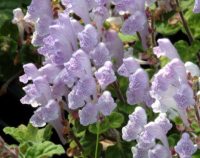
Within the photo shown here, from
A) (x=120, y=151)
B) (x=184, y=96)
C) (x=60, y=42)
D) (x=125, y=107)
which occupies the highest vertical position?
(x=60, y=42)

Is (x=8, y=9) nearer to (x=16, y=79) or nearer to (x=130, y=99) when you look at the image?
(x=16, y=79)

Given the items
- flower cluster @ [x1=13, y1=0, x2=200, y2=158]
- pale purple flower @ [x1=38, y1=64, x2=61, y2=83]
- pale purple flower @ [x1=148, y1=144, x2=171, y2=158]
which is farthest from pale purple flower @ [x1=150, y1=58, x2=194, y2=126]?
pale purple flower @ [x1=38, y1=64, x2=61, y2=83]

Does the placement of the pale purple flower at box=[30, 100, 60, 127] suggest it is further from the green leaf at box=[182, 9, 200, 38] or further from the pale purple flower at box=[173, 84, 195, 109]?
the green leaf at box=[182, 9, 200, 38]

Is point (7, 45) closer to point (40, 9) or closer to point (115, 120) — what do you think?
point (40, 9)

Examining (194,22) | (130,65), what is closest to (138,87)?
(130,65)

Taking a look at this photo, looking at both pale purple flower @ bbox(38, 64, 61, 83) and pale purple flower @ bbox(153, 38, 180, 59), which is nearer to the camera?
pale purple flower @ bbox(153, 38, 180, 59)

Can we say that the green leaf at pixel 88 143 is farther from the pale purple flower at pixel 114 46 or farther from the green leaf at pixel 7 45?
the green leaf at pixel 7 45

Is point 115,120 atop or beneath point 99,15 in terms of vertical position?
beneath
